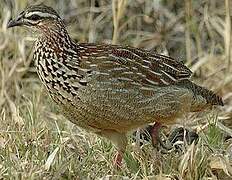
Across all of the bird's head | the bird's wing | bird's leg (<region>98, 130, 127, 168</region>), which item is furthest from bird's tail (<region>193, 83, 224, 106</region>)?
the bird's head

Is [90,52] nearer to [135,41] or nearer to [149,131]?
[149,131]

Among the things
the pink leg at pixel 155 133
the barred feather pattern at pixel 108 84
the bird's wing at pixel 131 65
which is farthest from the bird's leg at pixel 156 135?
the bird's wing at pixel 131 65

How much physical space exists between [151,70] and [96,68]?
40 cm

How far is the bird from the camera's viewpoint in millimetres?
4844

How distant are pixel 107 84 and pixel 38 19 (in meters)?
0.62

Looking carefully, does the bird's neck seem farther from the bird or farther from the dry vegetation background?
the dry vegetation background

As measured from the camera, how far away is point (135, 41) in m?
8.62

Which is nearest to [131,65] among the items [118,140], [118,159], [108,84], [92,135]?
[108,84]

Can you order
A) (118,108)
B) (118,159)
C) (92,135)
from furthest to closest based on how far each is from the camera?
(92,135), (118,159), (118,108)

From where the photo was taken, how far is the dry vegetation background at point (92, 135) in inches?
189

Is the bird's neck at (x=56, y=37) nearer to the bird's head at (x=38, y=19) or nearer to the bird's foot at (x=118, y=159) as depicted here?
the bird's head at (x=38, y=19)

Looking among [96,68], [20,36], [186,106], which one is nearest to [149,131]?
[186,106]

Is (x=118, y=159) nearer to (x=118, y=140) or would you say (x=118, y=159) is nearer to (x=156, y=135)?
(x=118, y=140)

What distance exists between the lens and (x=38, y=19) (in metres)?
5.09
